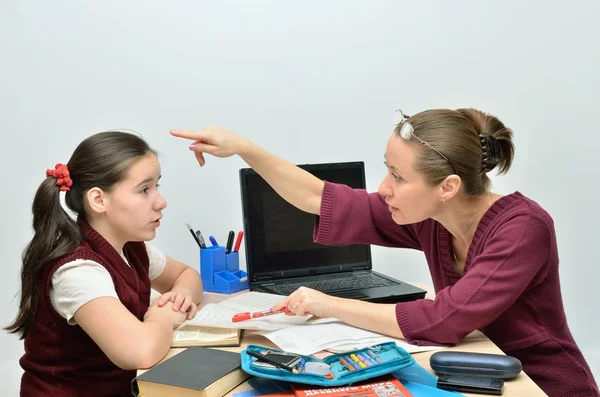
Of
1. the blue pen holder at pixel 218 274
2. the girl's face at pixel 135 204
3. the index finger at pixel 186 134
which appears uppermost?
the index finger at pixel 186 134

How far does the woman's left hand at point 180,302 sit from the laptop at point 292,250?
0.32m

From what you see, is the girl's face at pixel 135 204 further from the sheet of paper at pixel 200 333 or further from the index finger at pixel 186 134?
the sheet of paper at pixel 200 333

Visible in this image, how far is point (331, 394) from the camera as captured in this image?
1.03 meters

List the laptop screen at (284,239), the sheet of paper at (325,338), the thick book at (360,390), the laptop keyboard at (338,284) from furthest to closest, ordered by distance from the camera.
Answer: the laptop screen at (284,239), the laptop keyboard at (338,284), the sheet of paper at (325,338), the thick book at (360,390)

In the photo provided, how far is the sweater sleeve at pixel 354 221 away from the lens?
1617mm

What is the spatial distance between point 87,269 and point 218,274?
0.55 meters

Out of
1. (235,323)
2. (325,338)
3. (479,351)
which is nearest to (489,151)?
(479,351)

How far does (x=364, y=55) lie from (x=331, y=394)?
1.56m

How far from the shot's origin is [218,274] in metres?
1.84

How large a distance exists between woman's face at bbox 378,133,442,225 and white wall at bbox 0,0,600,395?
Result: 3.10 feet

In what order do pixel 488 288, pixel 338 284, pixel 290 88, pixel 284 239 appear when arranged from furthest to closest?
pixel 290 88
pixel 284 239
pixel 338 284
pixel 488 288

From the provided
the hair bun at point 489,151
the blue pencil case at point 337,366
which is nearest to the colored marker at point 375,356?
the blue pencil case at point 337,366

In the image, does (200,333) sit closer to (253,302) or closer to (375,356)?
(253,302)

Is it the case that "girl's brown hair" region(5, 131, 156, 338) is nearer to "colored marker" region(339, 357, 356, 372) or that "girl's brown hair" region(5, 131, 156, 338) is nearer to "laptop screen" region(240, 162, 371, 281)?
"laptop screen" region(240, 162, 371, 281)
